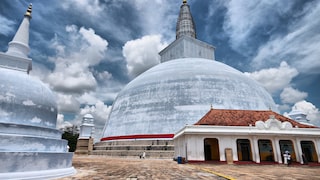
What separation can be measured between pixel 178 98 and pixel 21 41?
1833 cm

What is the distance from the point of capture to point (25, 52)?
37.1 feet

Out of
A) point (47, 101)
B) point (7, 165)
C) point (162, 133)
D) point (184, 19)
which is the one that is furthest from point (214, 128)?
point (184, 19)

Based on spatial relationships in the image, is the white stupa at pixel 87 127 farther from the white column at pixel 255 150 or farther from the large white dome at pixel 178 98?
the white column at pixel 255 150

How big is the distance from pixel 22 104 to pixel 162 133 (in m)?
16.7

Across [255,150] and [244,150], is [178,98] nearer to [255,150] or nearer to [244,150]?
[244,150]

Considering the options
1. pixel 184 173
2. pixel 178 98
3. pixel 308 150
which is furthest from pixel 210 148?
pixel 184 173

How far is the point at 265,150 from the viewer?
17.3 m

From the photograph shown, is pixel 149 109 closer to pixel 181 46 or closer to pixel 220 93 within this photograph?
pixel 220 93

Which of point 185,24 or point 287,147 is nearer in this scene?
point 287,147

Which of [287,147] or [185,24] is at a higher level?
[185,24]

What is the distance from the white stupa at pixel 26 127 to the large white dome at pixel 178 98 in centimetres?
1550

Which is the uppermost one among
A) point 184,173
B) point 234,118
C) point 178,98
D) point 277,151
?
point 178,98

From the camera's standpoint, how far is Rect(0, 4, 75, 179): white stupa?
7.16 meters

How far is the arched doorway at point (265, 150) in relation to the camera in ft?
56.3
